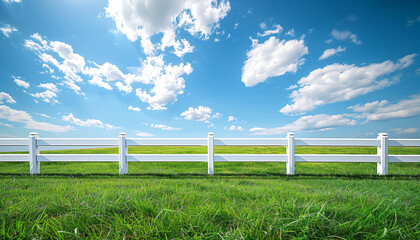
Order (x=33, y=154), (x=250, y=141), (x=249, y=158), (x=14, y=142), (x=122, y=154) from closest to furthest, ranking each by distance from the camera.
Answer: (x=249, y=158), (x=250, y=141), (x=122, y=154), (x=33, y=154), (x=14, y=142)

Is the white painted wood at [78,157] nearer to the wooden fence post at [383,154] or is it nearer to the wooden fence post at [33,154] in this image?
the wooden fence post at [33,154]

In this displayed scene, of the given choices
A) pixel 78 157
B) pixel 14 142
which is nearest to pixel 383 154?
pixel 78 157

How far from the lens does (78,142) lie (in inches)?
221

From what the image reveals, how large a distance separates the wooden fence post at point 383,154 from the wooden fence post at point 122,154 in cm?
875

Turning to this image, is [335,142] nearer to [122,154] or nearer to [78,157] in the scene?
[122,154]

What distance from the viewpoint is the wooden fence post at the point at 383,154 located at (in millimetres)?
5340

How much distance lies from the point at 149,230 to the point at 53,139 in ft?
22.1

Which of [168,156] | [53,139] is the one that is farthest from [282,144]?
[53,139]

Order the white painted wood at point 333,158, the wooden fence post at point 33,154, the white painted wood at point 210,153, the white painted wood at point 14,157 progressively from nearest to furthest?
the white painted wood at point 333,158, the white painted wood at point 210,153, the wooden fence post at point 33,154, the white painted wood at point 14,157

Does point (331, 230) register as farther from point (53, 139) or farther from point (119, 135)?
point (53, 139)

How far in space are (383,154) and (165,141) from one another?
24.5 feet

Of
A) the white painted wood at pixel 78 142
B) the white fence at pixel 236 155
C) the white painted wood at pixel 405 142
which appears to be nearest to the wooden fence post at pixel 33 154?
the white fence at pixel 236 155

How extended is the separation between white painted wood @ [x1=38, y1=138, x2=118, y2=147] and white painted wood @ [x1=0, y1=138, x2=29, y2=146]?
2.03ft

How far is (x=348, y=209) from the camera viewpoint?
1537 mm
